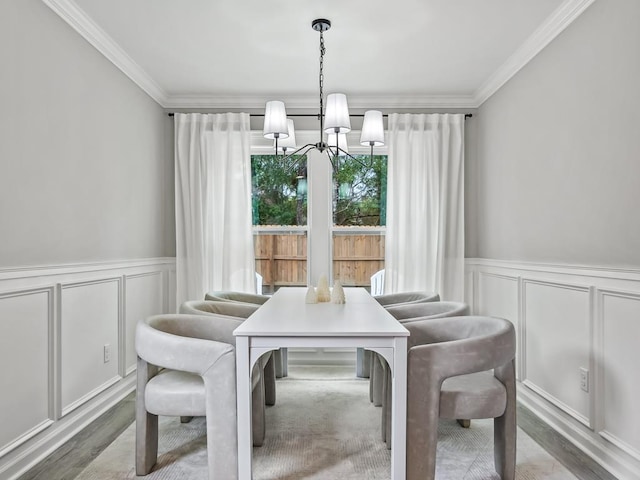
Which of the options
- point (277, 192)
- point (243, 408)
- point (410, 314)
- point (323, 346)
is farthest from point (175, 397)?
point (277, 192)

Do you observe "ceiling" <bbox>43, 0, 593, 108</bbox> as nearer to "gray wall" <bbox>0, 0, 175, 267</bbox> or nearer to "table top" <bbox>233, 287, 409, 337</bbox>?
"gray wall" <bbox>0, 0, 175, 267</bbox>

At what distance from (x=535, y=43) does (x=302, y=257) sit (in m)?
2.59

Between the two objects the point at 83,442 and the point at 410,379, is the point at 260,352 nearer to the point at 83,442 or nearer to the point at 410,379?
the point at 410,379

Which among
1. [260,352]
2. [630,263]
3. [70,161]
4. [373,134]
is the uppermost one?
[373,134]

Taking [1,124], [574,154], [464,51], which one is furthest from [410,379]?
[464,51]

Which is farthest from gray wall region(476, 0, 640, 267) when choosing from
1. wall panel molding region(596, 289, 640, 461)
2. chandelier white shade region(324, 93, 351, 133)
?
chandelier white shade region(324, 93, 351, 133)

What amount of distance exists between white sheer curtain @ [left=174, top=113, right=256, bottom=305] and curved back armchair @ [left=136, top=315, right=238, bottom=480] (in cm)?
186

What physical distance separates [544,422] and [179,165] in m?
3.51

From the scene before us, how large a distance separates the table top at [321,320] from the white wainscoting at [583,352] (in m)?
1.11

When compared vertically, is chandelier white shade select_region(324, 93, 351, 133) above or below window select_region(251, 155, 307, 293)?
above

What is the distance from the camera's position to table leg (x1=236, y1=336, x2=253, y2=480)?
5.90 ft

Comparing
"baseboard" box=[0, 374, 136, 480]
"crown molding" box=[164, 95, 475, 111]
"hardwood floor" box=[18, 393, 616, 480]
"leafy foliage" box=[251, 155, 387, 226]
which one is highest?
"crown molding" box=[164, 95, 475, 111]

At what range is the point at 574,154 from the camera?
255 centimetres

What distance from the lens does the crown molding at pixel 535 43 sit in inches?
99.2
